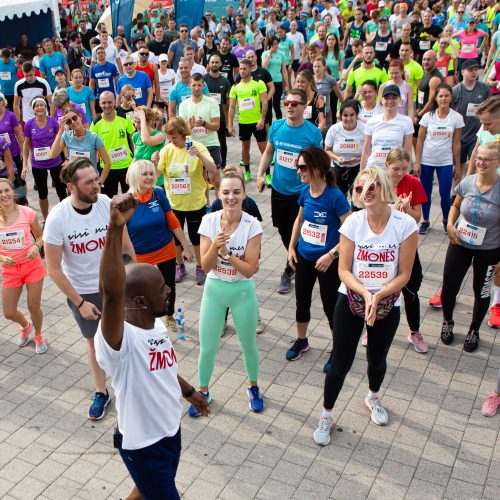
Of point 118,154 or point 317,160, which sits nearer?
point 317,160

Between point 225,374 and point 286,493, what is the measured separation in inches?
56.4

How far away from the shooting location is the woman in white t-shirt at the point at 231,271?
14.2 ft

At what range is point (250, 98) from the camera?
938 centimetres

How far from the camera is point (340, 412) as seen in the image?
4.58 m

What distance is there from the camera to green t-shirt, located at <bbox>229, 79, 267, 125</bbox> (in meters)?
9.38

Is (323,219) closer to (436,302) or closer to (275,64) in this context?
(436,302)

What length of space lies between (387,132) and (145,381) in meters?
4.77

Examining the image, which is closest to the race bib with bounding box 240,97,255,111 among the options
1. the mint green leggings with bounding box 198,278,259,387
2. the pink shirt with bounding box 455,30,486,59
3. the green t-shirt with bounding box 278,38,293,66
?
the green t-shirt with bounding box 278,38,293,66

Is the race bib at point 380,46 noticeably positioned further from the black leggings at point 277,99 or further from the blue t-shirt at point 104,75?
the blue t-shirt at point 104,75

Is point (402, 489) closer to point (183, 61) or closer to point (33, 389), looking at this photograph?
point (33, 389)

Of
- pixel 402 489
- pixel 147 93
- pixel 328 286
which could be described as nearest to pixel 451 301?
pixel 328 286

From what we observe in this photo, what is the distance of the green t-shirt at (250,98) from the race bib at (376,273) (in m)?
5.93

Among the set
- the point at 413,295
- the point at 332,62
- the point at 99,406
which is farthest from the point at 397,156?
the point at 332,62

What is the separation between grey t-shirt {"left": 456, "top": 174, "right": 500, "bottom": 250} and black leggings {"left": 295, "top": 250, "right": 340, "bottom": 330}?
1174mm
